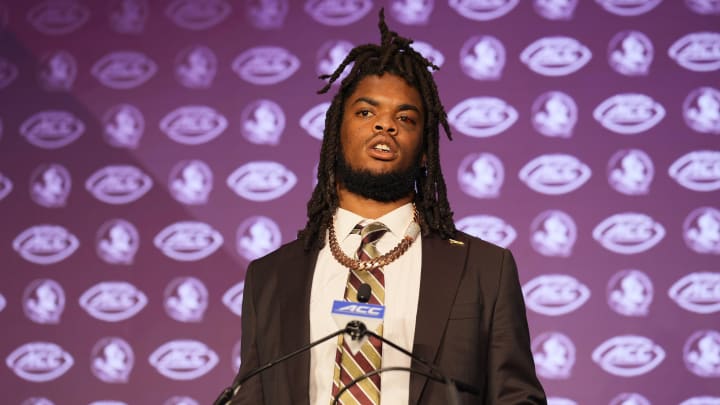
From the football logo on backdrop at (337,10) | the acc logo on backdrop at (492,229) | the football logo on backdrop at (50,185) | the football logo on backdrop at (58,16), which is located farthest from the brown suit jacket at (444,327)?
the football logo on backdrop at (58,16)

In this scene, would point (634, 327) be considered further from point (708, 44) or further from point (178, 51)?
point (178, 51)

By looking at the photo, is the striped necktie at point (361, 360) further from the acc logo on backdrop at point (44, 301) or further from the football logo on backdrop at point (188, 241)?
the acc logo on backdrop at point (44, 301)

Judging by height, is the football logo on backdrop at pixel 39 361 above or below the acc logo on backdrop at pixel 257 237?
below

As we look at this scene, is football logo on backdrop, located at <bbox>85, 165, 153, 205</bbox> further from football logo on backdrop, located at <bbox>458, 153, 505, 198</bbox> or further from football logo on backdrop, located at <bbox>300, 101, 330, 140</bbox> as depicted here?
football logo on backdrop, located at <bbox>458, 153, 505, 198</bbox>

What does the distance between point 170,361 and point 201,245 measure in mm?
471

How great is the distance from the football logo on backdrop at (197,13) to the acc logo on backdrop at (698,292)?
82.3 inches

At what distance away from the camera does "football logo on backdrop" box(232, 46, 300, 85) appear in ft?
12.8

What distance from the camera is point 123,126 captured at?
400 centimetres

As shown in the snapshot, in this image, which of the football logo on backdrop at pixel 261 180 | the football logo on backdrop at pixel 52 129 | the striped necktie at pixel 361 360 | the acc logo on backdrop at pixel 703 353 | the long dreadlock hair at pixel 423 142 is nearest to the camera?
the striped necktie at pixel 361 360

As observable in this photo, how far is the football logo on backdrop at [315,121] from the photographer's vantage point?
3.83 m

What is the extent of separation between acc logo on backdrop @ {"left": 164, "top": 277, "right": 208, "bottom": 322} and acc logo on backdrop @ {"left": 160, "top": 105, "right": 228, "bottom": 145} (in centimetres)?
57

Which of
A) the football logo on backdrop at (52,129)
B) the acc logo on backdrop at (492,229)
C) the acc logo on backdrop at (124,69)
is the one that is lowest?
the acc logo on backdrop at (492,229)

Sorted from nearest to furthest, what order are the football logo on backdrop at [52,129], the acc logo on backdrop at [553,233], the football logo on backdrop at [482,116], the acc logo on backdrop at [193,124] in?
1. the acc logo on backdrop at [553,233]
2. the football logo on backdrop at [482,116]
3. the acc logo on backdrop at [193,124]
4. the football logo on backdrop at [52,129]

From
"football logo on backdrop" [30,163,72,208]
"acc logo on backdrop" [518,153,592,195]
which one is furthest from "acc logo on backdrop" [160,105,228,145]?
"acc logo on backdrop" [518,153,592,195]
